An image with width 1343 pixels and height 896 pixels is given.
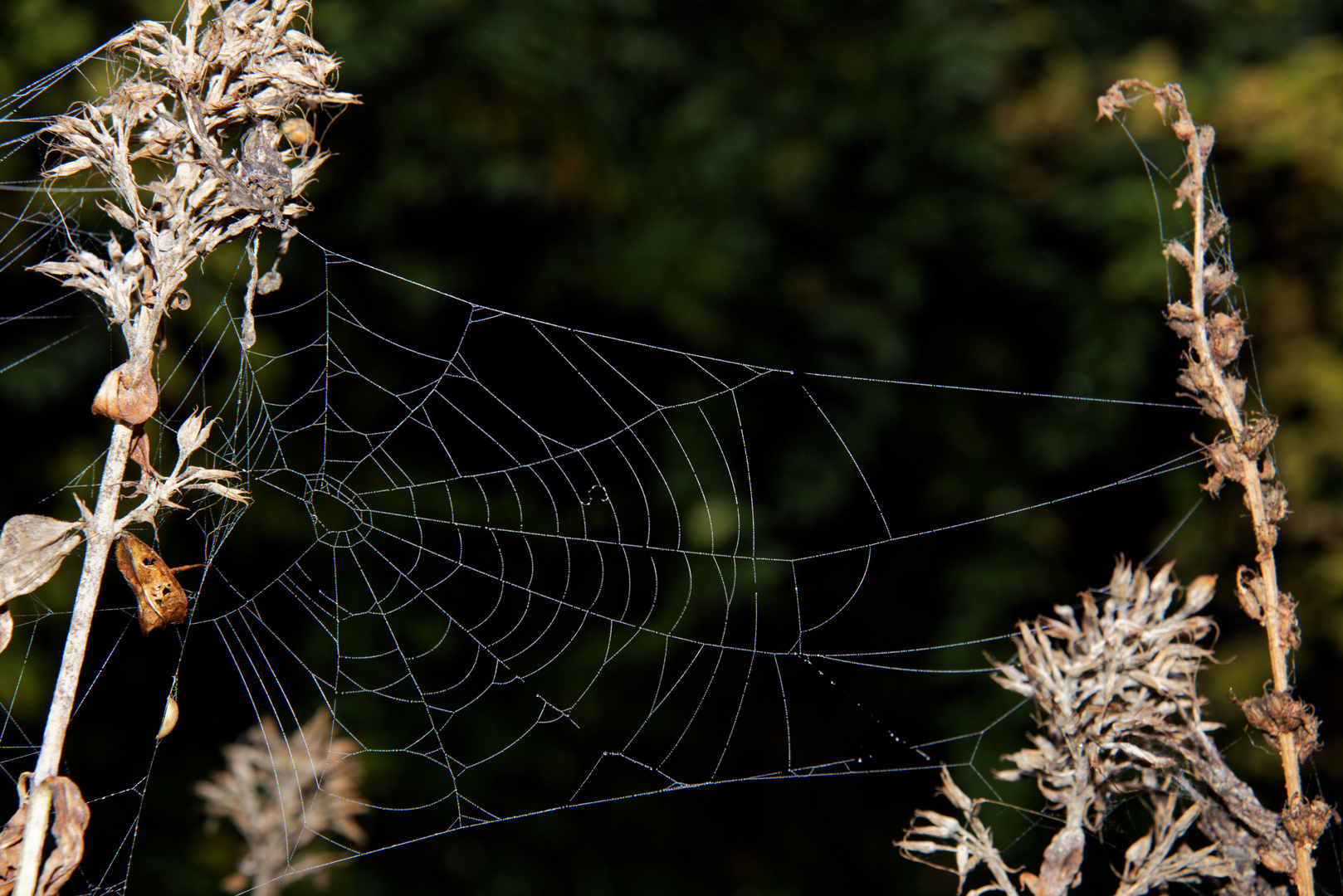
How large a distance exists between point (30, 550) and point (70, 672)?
0.08m

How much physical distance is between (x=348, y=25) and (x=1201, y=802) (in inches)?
122

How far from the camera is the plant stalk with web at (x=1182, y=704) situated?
58 cm

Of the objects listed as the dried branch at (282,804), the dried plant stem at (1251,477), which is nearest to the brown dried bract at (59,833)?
the dried branch at (282,804)

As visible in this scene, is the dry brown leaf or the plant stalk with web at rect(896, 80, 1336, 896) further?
the plant stalk with web at rect(896, 80, 1336, 896)

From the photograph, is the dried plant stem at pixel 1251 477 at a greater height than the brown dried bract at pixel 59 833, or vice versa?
the dried plant stem at pixel 1251 477

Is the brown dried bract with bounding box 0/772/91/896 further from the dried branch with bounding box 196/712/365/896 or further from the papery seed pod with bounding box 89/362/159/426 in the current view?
the dried branch with bounding box 196/712/365/896

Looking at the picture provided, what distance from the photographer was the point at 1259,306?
10.2 ft

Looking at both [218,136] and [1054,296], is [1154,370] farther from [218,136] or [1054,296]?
[218,136]

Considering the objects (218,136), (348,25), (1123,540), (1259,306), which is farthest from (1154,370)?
(218,136)

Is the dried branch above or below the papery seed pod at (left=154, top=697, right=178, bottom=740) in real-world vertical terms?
below

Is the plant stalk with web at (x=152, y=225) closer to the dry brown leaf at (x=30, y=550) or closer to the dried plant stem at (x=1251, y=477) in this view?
the dry brown leaf at (x=30, y=550)

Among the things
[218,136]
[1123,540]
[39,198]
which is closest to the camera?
[218,136]


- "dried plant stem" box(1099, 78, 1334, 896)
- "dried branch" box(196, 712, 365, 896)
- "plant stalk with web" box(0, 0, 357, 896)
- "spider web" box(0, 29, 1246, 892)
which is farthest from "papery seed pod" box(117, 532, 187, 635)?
"spider web" box(0, 29, 1246, 892)

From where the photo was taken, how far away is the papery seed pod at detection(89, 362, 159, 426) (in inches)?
18.3
